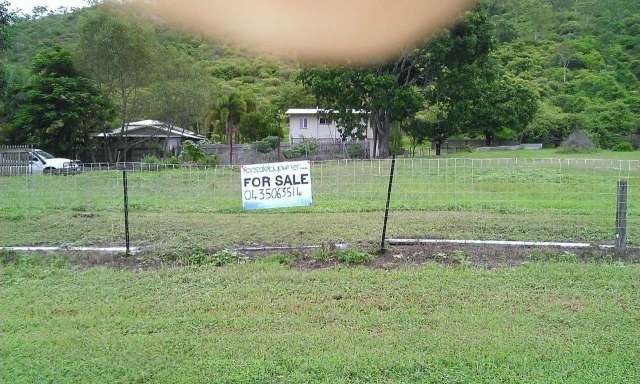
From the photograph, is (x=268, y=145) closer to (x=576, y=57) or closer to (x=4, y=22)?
(x=4, y=22)

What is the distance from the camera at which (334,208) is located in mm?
9461

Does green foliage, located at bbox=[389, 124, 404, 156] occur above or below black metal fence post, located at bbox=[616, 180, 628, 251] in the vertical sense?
above

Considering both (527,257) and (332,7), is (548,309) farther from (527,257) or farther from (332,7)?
(332,7)

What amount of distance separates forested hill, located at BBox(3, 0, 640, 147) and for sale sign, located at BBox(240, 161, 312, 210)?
25.9 meters

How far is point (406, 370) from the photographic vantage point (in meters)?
3.18

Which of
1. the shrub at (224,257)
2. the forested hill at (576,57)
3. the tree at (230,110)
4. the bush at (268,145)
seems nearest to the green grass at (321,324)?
the shrub at (224,257)

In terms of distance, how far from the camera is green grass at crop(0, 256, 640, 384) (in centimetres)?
319

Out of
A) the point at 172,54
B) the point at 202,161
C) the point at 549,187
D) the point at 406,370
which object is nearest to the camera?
the point at 406,370

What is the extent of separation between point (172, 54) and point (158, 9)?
1975 cm

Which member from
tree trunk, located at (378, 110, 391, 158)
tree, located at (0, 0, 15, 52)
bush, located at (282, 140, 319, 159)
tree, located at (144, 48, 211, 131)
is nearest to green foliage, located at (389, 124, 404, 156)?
tree trunk, located at (378, 110, 391, 158)

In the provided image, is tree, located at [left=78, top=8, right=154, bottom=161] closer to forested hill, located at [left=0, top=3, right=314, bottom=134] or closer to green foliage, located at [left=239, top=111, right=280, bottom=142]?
forested hill, located at [left=0, top=3, right=314, bottom=134]

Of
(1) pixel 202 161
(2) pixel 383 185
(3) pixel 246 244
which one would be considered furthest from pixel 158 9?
(3) pixel 246 244

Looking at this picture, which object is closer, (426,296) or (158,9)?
(426,296)

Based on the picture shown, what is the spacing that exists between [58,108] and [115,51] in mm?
3699
